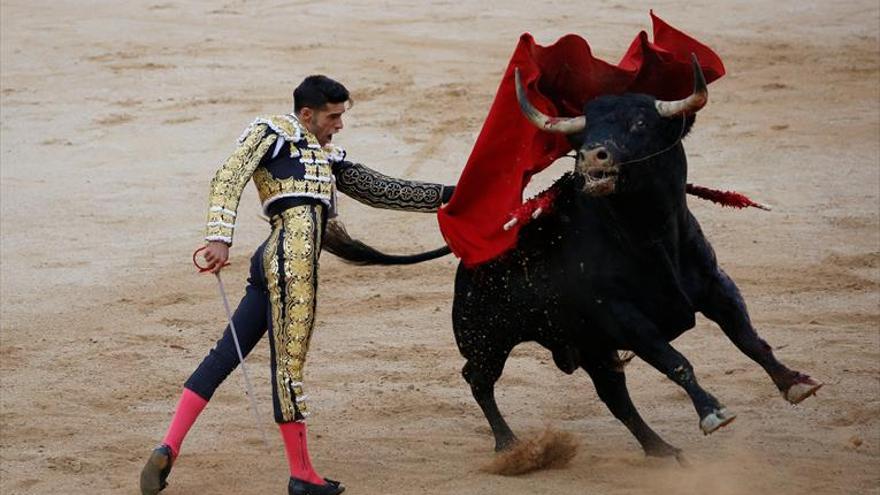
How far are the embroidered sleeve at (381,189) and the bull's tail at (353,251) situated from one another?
0.29 m

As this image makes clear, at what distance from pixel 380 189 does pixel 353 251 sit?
0.51 m

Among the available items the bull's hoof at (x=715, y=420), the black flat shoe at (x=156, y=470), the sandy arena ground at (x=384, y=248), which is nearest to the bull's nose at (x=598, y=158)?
the bull's hoof at (x=715, y=420)

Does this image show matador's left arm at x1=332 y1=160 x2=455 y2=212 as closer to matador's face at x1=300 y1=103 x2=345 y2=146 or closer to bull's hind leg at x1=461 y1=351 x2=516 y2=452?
matador's face at x1=300 y1=103 x2=345 y2=146

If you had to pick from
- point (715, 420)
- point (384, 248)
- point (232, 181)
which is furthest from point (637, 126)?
point (384, 248)

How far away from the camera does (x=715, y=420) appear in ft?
17.4

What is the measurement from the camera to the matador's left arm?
19.7 feet

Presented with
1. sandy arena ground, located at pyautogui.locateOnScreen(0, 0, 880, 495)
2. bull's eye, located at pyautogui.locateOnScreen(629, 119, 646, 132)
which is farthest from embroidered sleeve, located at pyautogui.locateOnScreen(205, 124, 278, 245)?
bull's eye, located at pyautogui.locateOnScreen(629, 119, 646, 132)

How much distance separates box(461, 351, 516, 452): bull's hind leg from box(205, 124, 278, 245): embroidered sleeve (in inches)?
52.6

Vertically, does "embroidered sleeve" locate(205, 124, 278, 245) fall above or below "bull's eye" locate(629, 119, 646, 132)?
below

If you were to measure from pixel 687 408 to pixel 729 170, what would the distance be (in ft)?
12.0

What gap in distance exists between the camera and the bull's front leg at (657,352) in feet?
17.6

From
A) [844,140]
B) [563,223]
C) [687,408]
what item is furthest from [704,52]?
[844,140]

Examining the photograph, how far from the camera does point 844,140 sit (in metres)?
10.7

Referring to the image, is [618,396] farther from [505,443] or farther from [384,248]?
[384,248]
